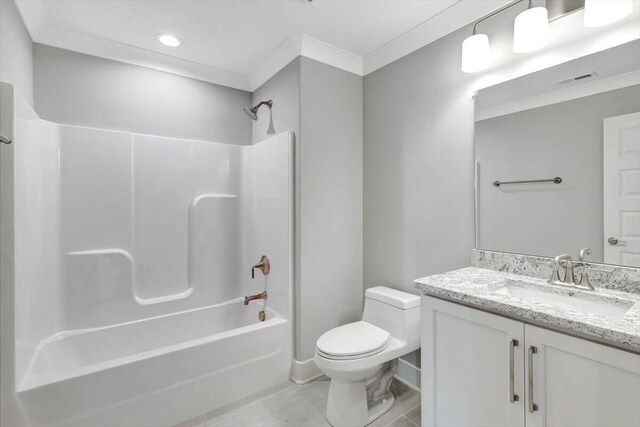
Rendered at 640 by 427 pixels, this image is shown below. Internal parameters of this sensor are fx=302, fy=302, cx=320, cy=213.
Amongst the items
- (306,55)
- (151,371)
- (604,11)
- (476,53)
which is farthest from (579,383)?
(306,55)

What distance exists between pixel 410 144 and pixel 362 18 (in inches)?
34.3

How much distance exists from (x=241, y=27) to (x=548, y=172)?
2049 millimetres

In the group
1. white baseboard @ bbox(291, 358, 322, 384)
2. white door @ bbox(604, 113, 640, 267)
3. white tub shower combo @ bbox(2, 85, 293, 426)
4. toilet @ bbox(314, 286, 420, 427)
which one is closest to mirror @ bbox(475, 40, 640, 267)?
white door @ bbox(604, 113, 640, 267)

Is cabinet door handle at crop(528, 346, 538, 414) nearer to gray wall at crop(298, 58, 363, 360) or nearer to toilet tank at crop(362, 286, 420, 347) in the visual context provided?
toilet tank at crop(362, 286, 420, 347)

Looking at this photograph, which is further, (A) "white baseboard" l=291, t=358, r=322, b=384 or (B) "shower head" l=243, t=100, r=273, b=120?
(B) "shower head" l=243, t=100, r=273, b=120

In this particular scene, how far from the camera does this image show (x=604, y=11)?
4.18 feet

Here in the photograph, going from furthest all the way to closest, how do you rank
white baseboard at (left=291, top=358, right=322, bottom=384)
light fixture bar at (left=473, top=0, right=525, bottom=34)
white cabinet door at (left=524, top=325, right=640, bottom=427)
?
white baseboard at (left=291, top=358, right=322, bottom=384) < light fixture bar at (left=473, top=0, right=525, bottom=34) < white cabinet door at (left=524, top=325, right=640, bottom=427)

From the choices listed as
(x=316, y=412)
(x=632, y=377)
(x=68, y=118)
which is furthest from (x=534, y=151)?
(x=68, y=118)

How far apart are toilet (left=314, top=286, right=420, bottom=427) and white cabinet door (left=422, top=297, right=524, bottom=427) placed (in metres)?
0.34

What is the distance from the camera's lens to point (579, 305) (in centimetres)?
129

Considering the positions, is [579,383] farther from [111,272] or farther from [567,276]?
[111,272]

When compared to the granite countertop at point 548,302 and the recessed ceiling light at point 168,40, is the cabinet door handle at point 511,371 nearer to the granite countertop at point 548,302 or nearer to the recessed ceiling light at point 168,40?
the granite countertop at point 548,302

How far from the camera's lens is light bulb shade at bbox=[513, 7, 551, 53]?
1.43 meters

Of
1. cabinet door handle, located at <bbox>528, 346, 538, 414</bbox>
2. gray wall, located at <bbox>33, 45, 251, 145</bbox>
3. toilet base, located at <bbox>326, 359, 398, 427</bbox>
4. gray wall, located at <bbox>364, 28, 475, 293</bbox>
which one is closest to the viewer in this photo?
cabinet door handle, located at <bbox>528, 346, 538, 414</bbox>
